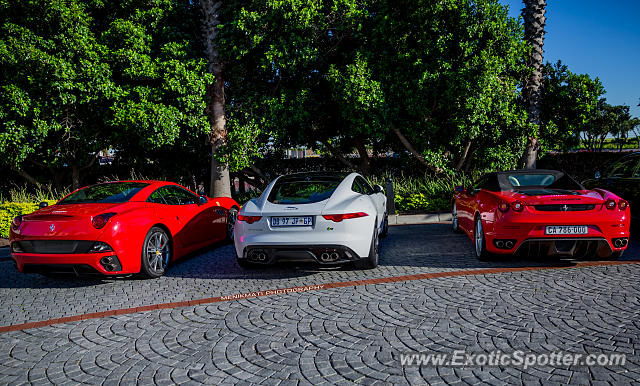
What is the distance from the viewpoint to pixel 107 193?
6496 mm

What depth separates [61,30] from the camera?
38.1 feet

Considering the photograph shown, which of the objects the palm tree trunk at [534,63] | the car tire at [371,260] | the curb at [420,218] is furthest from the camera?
the palm tree trunk at [534,63]

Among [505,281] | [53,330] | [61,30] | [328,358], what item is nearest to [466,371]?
[328,358]

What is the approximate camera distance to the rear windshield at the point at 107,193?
6273mm

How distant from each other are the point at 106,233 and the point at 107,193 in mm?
1353

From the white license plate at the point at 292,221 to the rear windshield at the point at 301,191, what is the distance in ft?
1.06

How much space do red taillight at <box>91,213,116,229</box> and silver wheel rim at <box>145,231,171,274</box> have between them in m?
0.65

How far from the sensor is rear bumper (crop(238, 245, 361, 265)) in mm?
5422

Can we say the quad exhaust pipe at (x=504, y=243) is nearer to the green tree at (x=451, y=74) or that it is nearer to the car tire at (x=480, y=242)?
the car tire at (x=480, y=242)

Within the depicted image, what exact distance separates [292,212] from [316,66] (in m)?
8.88

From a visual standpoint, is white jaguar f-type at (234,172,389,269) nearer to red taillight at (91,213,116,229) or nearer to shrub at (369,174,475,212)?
red taillight at (91,213,116,229)

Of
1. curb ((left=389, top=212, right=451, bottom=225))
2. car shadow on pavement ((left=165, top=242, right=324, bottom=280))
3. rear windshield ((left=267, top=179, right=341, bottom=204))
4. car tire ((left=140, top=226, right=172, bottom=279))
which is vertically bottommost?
car shadow on pavement ((left=165, top=242, right=324, bottom=280))

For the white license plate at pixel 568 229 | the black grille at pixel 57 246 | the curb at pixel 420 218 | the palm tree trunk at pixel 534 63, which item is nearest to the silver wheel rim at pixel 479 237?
the white license plate at pixel 568 229

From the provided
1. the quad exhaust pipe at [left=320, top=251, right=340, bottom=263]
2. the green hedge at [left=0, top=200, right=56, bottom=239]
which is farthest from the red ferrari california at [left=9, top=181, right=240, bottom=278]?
the green hedge at [left=0, top=200, right=56, bottom=239]
